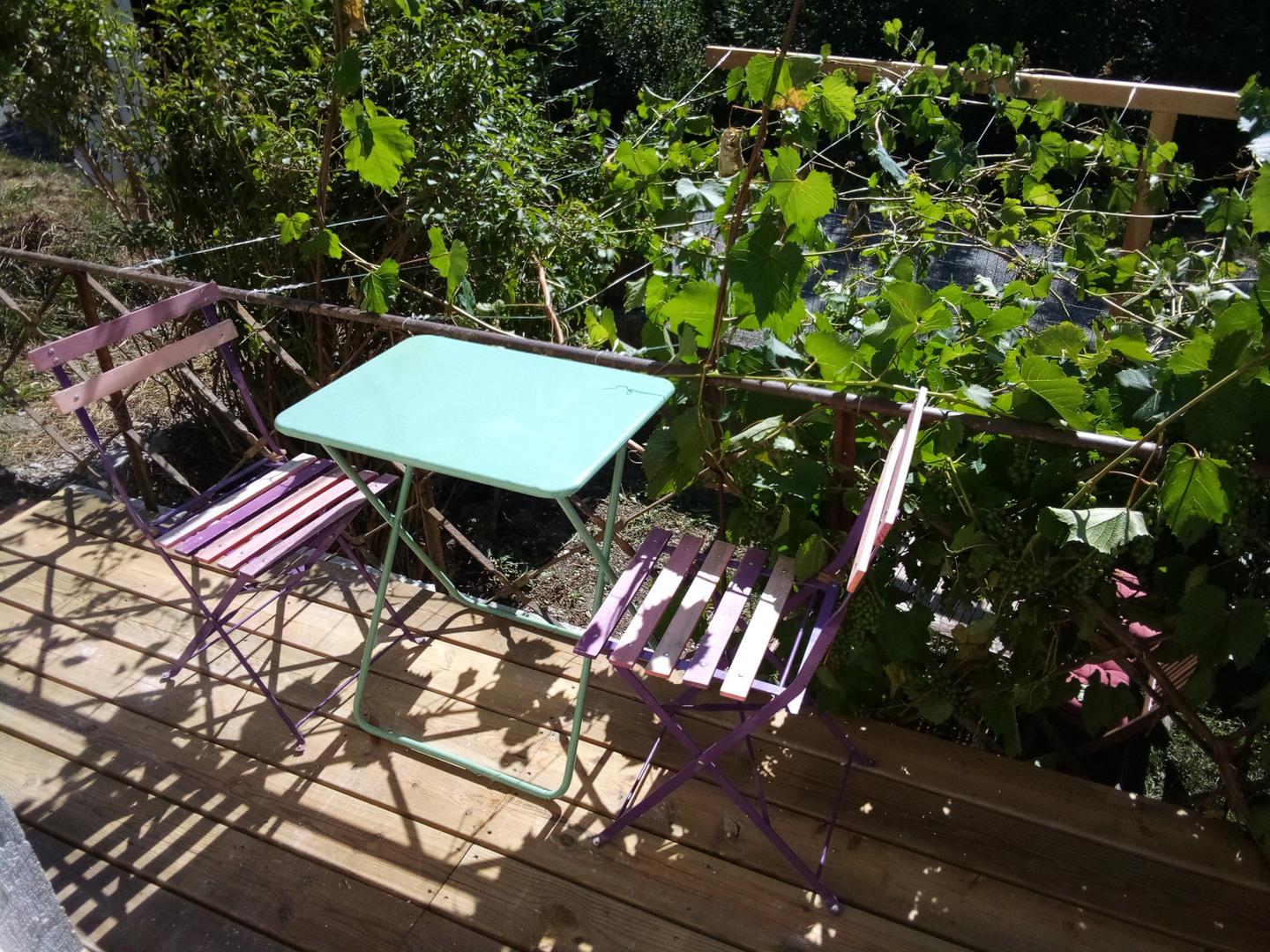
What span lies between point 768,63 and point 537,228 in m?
1.56

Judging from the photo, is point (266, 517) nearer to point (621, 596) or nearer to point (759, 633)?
point (621, 596)

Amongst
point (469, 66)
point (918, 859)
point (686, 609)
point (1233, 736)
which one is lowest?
point (918, 859)

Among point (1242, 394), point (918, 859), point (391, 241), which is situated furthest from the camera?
point (391, 241)

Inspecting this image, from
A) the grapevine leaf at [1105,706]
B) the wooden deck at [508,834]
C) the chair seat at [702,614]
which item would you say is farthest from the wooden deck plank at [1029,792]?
the chair seat at [702,614]

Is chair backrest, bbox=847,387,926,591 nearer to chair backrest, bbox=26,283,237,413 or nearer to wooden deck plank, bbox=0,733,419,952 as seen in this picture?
wooden deck plank, bbox=0,733,419,952

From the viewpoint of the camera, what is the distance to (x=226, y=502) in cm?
240

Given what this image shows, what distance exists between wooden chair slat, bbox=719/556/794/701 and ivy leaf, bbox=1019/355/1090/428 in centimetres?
60

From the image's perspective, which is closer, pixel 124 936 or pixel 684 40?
pixel 124 936

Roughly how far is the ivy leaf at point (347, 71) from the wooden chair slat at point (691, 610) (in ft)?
4.33

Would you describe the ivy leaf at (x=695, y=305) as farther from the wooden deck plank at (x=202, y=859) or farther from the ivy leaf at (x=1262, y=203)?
the wooden deck plank at (x=202, y=859)

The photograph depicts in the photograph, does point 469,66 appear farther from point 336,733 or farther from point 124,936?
point 124,936

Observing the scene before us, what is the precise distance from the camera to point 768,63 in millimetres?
1896

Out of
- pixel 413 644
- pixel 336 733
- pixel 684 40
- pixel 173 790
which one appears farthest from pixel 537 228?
pixel 684 40

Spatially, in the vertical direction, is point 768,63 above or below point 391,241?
above
